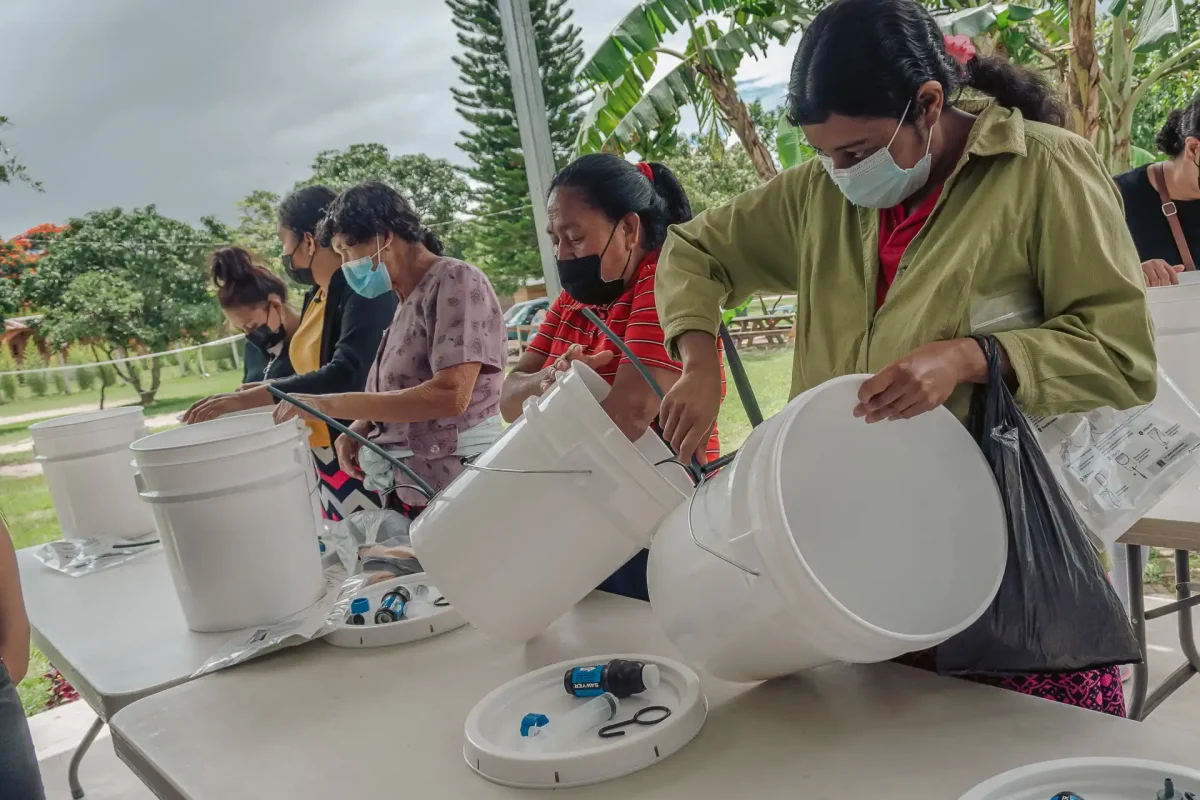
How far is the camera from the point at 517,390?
178 cm

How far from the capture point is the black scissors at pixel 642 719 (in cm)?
85

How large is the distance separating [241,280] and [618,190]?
155cm

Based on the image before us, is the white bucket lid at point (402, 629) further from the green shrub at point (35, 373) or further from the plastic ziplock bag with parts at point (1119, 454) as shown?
the green shrub at point (35, 373)

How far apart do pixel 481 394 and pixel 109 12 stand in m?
2.44

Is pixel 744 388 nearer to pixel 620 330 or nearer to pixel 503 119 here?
pixel 620 330

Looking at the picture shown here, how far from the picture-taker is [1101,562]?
3.03 feet

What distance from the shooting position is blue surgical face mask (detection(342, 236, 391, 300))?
7.00 feet

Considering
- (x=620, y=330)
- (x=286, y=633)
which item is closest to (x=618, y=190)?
(x=620, y=330)

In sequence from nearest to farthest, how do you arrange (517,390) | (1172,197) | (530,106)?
(517,390) < (1172,197) < (530,106)

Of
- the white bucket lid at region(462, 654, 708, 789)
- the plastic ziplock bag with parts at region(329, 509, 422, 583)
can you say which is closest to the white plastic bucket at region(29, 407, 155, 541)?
the plastic ziplock bag with parts at region(329, 509, 422, 583)

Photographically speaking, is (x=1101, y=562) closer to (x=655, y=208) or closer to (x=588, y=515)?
(x=588, y=515)

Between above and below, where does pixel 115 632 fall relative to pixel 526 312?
below

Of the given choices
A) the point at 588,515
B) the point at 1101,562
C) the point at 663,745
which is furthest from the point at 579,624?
the point at 1101,562

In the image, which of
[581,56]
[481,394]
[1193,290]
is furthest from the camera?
[581,56]
